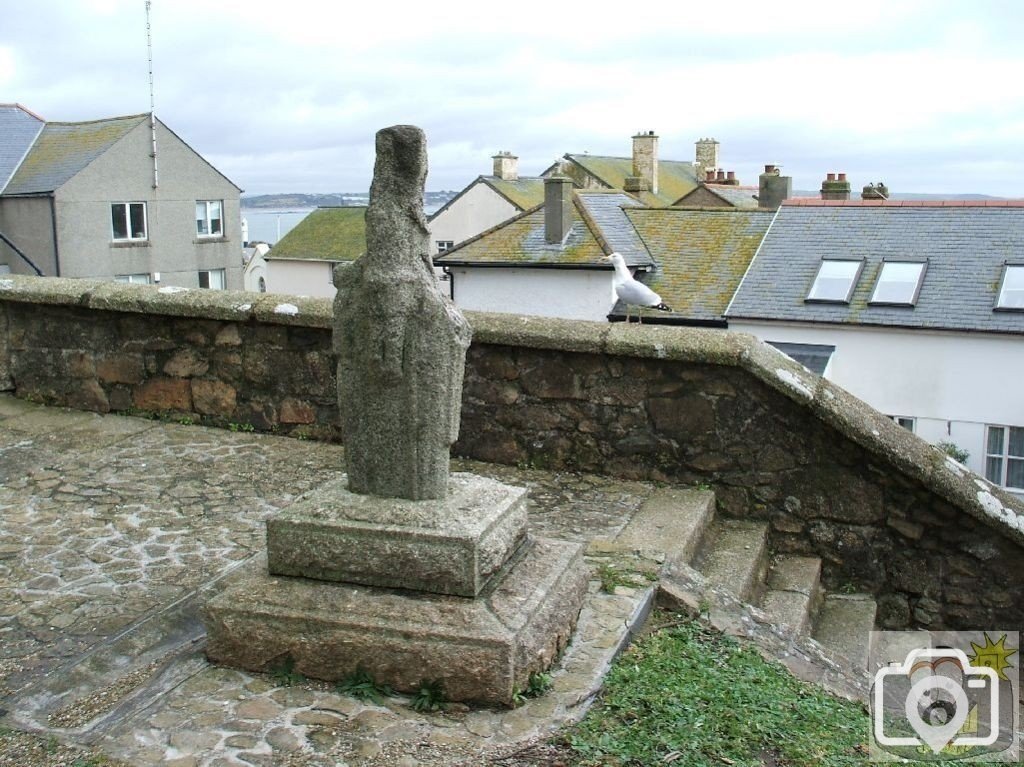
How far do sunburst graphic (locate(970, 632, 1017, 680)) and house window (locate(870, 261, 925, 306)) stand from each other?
17.0m

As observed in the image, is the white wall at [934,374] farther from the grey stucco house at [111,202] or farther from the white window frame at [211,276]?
the white window frame at [211,276]

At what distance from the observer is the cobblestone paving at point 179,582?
3602mm

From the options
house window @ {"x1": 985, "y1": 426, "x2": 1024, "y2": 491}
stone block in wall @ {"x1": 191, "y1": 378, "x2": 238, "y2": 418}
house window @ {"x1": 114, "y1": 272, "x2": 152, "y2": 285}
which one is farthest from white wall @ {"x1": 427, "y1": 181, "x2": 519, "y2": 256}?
stone block in wall @ {"x1": 191, "y1": 378, "x2": 238, "y2": 418}

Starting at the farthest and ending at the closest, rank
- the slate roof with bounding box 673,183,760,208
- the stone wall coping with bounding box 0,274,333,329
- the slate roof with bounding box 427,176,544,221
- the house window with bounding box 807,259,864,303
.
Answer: the slate roof with bounding box 427,176,544,221
the slate roof with bounding box 673,183,760,208
the house window with bounding box 807,259,864,303
the stone wall coping with bounding box 0,274,333,329

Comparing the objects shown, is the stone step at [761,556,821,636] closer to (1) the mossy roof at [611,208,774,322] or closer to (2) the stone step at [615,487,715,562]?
(2) the stone step at [615,487,715,562]

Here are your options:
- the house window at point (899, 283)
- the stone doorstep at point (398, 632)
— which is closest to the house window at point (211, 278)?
the house window at point (899, 283)

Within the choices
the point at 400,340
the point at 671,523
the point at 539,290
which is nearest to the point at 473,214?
the point at 539,290

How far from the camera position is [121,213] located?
30297 millimetres

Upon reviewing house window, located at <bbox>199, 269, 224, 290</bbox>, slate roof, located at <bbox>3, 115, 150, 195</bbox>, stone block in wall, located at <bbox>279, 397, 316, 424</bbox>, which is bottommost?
stone block in wall, located at <bbox>279, 397, 316, 424</bbox>

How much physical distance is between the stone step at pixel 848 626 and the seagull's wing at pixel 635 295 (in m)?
6.51

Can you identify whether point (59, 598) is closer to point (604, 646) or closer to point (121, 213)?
point (604, 646)

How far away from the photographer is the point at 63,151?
95.9 ft


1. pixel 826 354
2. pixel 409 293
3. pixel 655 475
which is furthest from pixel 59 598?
pixel 826 354

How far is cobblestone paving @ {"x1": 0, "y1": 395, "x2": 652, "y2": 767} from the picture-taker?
3602mm
